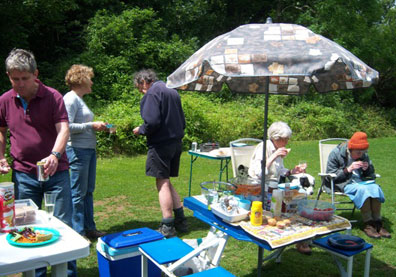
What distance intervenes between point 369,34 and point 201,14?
7930 millimetres

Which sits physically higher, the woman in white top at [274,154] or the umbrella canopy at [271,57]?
the umbrella canopy at [271,57]

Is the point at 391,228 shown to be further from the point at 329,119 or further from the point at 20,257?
the point at 329,119

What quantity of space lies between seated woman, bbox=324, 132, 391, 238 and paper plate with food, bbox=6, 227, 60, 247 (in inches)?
138

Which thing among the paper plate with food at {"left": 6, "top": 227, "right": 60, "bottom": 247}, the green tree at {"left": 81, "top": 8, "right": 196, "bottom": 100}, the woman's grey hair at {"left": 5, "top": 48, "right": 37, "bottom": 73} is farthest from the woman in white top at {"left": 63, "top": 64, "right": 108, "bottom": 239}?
the green tree at {"left": 81, "top": 8, "right": 196, "bottom": 100}

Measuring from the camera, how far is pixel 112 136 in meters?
9.05

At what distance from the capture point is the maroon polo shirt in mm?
2525

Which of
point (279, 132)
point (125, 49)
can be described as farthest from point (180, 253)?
point (125, 49)

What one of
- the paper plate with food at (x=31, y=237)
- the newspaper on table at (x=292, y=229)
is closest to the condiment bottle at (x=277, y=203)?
the newspaper on table at (x=292, y=229)

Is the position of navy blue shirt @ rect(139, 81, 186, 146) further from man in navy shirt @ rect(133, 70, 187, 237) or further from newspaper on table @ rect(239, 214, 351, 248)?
newspaper on table @ rect(239, 214, 351, 248)

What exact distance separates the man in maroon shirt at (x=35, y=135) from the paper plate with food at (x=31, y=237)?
57cm

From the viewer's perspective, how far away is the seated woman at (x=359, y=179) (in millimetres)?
4316

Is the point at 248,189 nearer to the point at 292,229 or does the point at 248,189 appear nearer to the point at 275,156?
the point at 292,229

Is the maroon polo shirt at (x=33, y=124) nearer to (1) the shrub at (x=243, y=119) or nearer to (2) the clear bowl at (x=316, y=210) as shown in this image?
(2) the clear bowl at (x=316, y=210)

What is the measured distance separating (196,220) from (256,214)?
84.2 inches
